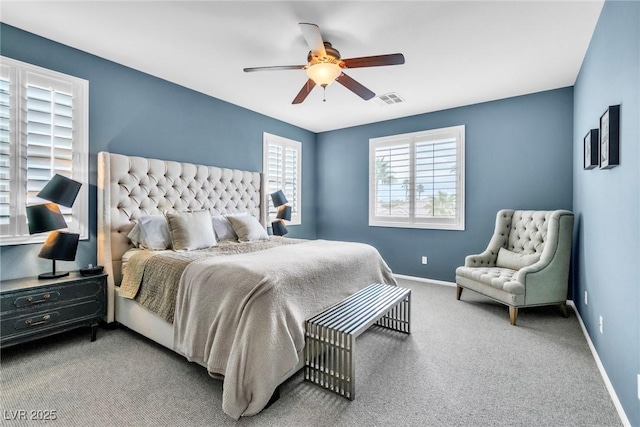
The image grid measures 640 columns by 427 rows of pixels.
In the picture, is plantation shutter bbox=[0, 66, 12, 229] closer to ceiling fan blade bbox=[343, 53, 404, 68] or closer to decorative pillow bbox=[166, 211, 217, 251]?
decorative pillow bbox=[166, 211, 217, 251]

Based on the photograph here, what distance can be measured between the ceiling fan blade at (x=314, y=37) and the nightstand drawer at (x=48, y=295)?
9.09 ft

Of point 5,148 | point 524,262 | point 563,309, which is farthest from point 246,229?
point 563,309

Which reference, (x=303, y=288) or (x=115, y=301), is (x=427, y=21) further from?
(x=115, y=301)

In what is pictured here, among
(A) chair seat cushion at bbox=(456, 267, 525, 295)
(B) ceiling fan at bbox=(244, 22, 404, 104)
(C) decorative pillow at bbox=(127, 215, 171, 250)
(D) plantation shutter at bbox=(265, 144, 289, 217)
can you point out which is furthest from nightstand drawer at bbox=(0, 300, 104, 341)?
(A) chair seat cushion at bbox=(456, 267, 525, 295)

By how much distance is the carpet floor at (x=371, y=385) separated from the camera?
1740 mm

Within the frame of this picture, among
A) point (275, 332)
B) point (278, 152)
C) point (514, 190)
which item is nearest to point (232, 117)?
point (278, 152)

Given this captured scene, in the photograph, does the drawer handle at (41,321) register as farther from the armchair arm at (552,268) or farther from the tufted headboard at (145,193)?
the armchair arm at (552,268)

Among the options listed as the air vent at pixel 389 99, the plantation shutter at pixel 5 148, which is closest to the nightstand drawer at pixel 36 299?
the plantation shutter at pixel 5 148

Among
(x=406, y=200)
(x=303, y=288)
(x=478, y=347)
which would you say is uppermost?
(x=406, y=200)

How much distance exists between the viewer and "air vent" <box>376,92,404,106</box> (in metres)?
4.00

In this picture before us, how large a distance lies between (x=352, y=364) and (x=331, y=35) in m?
2.66

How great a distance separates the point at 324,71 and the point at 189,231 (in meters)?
2.04

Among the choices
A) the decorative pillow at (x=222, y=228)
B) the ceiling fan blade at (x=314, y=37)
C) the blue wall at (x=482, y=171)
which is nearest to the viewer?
the ceiling fan blade at (x=314, y=37)

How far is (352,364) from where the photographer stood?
6.21ft
